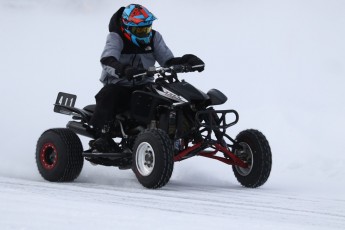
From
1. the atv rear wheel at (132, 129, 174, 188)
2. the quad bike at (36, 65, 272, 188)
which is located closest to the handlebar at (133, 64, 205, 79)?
the quad bike at (36, 65, 272, 188)

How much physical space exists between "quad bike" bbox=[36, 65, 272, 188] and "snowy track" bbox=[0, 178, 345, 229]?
26 centimetres

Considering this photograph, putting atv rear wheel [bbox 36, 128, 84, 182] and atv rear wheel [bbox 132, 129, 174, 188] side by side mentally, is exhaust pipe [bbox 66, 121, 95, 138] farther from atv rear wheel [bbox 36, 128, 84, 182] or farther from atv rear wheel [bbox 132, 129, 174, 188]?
atv rear wheel [bbox 132, 129, 174, 188]

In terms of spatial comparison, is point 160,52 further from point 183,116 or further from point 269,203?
point 269,203

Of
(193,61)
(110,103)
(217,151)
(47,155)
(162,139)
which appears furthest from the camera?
(47,155)

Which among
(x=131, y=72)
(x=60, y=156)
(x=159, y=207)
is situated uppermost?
(x=131, y=72)

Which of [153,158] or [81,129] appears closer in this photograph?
[153,158]

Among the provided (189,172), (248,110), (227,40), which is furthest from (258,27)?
(189,172)

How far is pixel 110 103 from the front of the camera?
8.69 metres

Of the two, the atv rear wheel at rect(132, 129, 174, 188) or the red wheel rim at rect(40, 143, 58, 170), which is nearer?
the atv rear wheel at rect(132, 129, 174, 188)

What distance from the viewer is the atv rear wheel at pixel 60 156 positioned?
887cm

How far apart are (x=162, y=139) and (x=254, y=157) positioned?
1339 millimetres

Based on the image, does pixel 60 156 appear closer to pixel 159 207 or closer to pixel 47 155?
pixel 47 155

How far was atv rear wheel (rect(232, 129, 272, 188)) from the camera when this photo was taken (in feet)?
28.3

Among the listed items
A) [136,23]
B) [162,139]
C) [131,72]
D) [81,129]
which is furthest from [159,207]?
[81,129]
